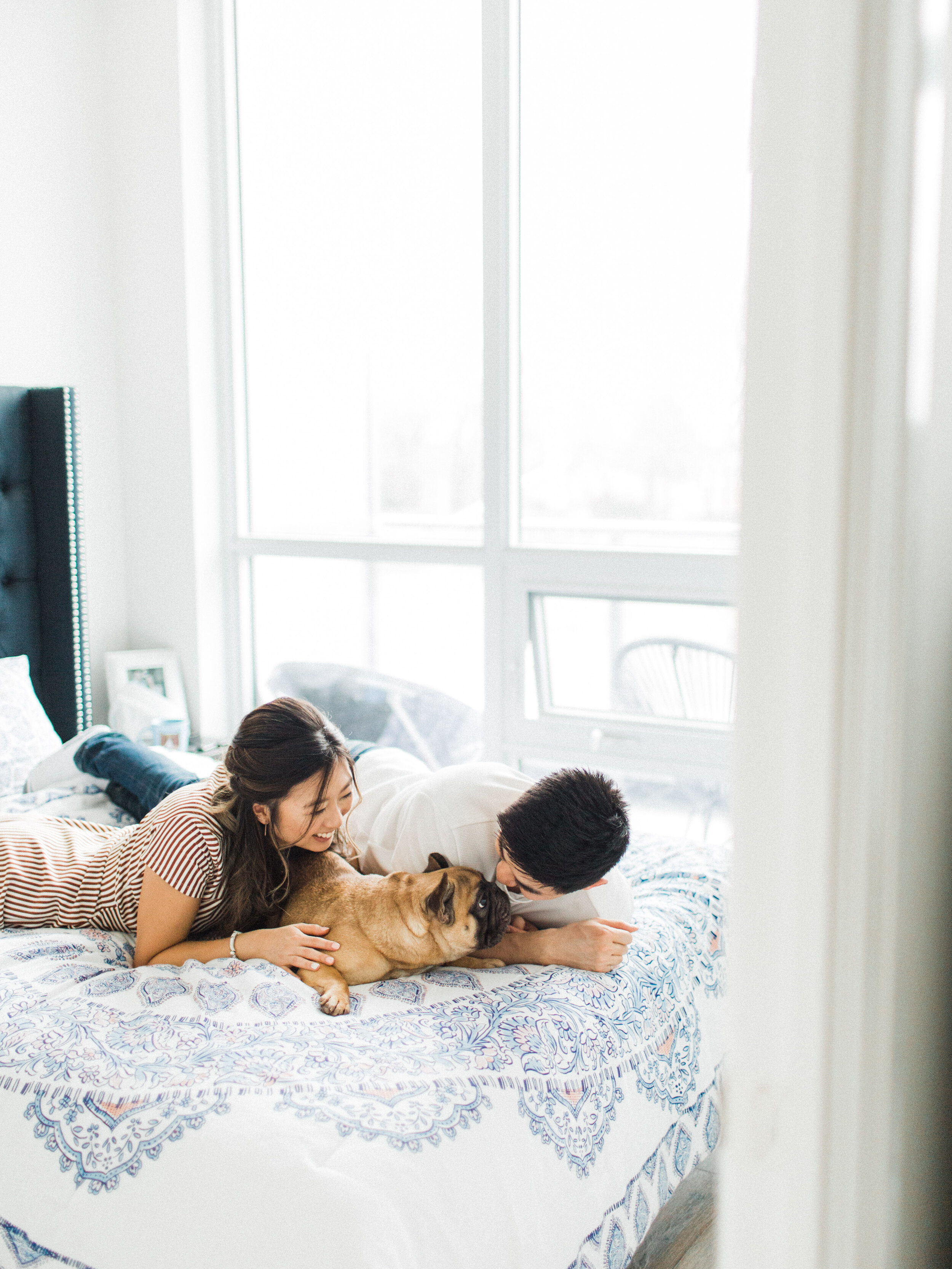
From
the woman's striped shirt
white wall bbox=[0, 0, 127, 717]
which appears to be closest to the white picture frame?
white wall bbox=[0, 0, 127, 717]

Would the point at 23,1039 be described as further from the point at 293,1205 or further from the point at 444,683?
the point at 444,683

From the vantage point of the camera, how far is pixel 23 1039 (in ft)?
4.47

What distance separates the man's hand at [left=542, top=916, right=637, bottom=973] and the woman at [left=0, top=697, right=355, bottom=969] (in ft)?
1.09

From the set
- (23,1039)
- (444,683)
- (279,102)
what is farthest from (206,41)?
(23,1039)

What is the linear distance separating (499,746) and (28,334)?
1835 millimetres

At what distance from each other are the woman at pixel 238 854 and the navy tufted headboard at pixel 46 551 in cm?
135

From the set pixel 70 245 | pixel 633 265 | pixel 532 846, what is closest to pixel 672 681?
pixel 633 265

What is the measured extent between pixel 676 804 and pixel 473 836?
1326 mm

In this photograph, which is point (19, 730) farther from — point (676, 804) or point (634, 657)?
point (676, 804)

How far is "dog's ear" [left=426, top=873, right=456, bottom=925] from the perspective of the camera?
1492 mm

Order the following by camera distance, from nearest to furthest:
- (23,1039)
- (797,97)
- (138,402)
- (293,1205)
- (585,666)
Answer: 1. (797,97)
2. (293,1205)
3. (23,1039)
4. (585,666)
5. (138,402)

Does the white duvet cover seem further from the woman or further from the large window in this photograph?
the large window

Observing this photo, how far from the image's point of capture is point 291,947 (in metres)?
1.55

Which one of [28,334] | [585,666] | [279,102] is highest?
[279,102]
